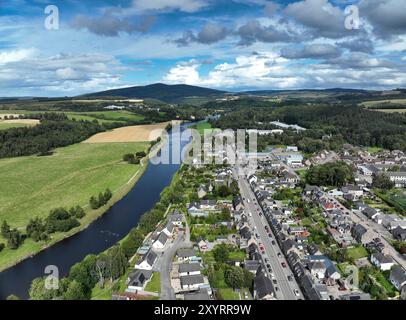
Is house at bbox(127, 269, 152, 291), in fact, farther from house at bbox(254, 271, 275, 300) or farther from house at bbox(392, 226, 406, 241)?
house at bbox(392, 226, 406, 241)

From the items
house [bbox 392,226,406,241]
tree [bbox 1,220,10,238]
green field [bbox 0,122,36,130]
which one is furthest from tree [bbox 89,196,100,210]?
green field [bbox 0,122,36,130]

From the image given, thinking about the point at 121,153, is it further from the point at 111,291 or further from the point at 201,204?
the point at 111,291

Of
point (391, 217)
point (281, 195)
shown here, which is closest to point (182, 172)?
point (281, 195)

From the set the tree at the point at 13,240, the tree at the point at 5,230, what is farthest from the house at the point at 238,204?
the tree at the point at 5,230

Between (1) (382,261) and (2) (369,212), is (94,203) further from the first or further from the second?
(2) (369,212)
